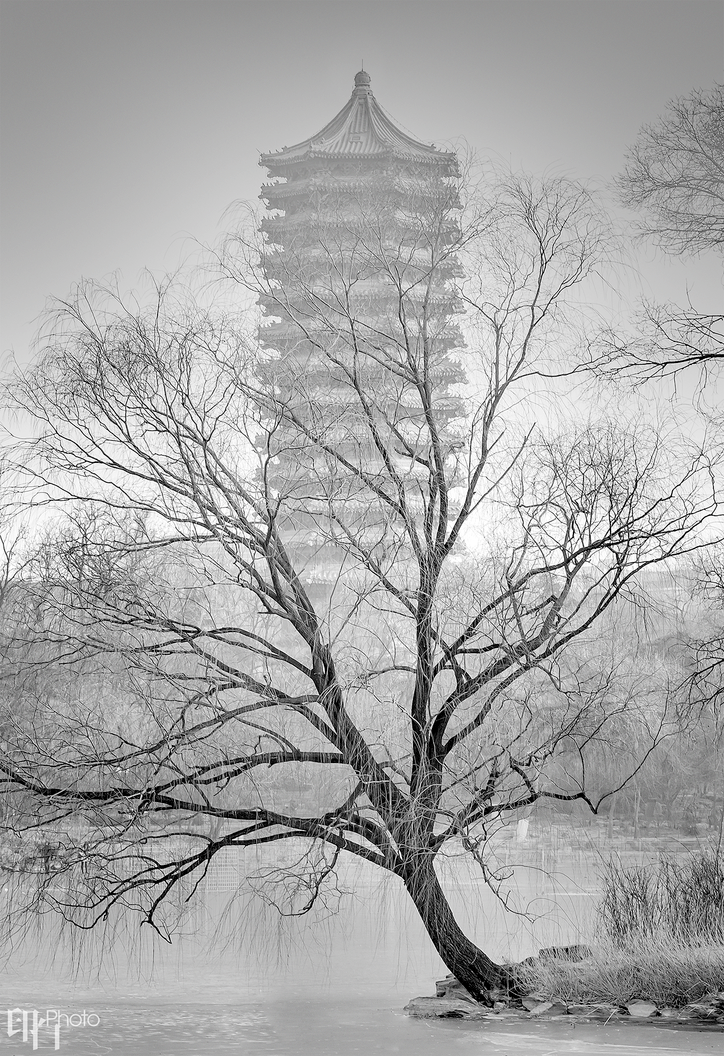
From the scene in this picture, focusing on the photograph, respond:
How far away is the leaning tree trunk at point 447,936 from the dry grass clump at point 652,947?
0.21 m

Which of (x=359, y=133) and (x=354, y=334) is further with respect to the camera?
(x=359, y=133)

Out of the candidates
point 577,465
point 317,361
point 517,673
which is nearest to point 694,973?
point 517,673

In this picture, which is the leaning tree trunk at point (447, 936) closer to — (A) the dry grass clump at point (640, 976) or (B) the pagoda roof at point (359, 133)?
(A) the dry grass clump at point (640, 976)

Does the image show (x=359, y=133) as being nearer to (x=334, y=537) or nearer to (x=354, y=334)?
(x=354, y=334)

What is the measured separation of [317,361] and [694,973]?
4.25 meters

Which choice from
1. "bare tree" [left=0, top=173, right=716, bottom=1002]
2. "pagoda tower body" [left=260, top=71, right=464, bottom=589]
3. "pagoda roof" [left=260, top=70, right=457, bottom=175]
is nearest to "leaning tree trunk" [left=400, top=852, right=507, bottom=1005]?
"bare tree" [left=0, top=173, right=716, bottom=1002]

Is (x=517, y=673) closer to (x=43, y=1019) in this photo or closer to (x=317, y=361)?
(x=317, y=361)

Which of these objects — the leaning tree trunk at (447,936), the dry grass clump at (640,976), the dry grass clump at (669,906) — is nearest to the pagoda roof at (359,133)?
the dry grass clump at (669,906)

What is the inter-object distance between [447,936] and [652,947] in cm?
113

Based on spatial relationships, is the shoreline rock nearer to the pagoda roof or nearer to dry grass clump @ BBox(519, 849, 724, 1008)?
dry grass clump @ BBox(519, 849, 724, 1008)

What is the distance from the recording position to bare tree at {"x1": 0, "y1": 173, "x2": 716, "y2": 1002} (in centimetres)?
538

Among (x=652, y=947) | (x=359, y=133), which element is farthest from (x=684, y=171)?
(x=359, y=133)

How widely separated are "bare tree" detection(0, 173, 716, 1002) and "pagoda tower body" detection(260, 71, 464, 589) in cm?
3

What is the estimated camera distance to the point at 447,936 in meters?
5.57
